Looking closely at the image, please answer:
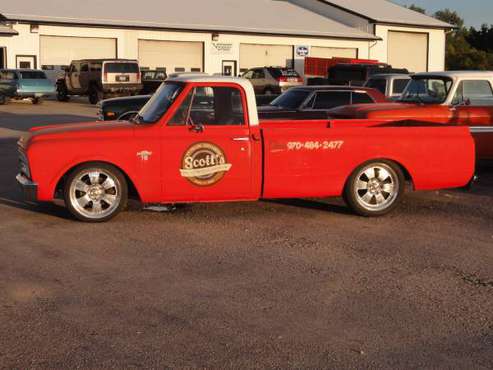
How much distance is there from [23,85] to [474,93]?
2570 cm

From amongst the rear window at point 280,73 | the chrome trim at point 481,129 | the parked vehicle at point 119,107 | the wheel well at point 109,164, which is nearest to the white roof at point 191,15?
the rear window at point 280,73

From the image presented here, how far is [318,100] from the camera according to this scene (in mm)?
16422

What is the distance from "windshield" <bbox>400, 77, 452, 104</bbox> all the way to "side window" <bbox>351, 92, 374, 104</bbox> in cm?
211

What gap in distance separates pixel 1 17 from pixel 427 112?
113 feet

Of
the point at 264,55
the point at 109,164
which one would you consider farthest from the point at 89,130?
the point at 264,55

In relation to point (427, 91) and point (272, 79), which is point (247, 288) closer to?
point (427, 91)

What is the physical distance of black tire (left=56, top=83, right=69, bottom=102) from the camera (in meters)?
39.3

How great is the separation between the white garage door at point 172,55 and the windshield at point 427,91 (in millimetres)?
33882

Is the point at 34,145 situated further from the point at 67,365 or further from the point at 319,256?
the point at 67,365

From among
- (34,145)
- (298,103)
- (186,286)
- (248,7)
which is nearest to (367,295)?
(186,286)

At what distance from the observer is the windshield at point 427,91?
536 inches

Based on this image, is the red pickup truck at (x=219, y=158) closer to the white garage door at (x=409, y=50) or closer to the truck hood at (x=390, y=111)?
the truck hood at (x=390, y=111)

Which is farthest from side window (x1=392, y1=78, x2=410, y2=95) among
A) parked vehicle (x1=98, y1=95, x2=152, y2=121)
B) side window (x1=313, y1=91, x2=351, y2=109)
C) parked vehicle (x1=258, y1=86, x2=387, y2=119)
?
parked vehicle (x1=98, y1=95, x2=152, y2=121)

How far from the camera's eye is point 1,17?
42562 millimetres
